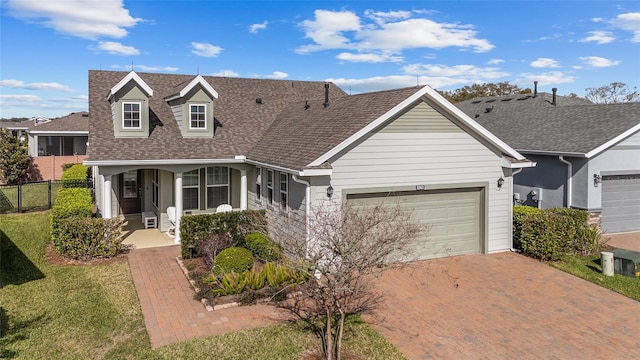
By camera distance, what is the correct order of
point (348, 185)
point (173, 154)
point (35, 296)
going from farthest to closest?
point (173, 154) → point (348, 185) → point (35, 296)

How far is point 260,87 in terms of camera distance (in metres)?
22.1

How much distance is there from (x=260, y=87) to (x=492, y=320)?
16.5m

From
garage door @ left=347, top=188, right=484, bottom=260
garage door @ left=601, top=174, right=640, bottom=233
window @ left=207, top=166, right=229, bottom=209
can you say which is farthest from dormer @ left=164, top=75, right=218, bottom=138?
garage door @ left=601, top=174, right=640, bottom=233

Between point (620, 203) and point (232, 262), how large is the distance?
15.5 m

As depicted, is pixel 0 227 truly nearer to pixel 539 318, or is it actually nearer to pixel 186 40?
pixel 186 40

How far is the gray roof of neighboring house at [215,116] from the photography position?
15.9 meters

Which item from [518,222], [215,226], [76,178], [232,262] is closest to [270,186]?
[215,226]

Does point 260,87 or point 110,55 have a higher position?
point 110,55

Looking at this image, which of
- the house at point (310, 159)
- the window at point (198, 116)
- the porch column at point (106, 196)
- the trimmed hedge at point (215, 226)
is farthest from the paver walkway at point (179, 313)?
the window at point (198, 116)

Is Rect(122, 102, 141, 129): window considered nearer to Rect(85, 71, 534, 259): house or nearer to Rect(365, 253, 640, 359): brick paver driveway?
Rect(85, 71, 534, 259): house

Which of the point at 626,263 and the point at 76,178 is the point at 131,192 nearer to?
the point at 76,178

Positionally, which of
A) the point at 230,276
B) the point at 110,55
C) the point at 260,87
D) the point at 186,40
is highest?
the point at 186,40

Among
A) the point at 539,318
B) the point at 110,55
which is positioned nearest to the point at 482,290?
the point at 539,318

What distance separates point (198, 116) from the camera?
1739 cm
